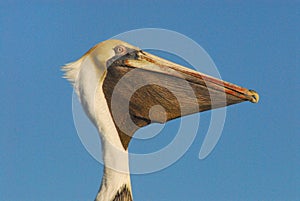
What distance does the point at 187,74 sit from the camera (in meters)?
6.16

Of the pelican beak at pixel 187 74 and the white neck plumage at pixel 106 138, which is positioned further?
the white neck plumage at pixel 106 138

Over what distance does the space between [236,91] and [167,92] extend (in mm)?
694

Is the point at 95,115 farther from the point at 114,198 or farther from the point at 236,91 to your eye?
the point at 236,91

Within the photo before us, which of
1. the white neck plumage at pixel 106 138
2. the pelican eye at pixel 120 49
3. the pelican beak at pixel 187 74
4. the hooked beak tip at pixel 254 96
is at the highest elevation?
the pelican eye at pixel 120 49

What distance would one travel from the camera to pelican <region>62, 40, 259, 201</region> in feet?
20.2

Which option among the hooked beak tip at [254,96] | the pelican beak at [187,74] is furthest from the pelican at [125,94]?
the hooked beak tip at [254,96]

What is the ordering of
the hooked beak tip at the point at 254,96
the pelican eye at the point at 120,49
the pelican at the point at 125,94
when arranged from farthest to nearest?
the pelican eye at the point at 120,49 → the pelican at the point at 125,94 → the hooked beak tip at the point at 254,96

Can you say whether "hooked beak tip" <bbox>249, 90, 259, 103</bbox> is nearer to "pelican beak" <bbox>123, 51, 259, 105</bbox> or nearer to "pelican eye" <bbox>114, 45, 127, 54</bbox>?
"pelican beak" <bbox>123, 51, 259, 105</bbox>

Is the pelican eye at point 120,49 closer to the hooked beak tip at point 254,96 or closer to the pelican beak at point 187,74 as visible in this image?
the pelican beak at point 187,74

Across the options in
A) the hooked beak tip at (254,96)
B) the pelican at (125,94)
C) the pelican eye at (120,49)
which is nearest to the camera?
the hooked beak tip at (254,96)

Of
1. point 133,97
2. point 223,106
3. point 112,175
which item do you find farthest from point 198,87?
point 112,175

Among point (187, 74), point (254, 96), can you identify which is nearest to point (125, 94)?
point (187, 74)

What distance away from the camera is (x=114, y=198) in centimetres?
613

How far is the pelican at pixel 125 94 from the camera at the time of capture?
6.14 m
